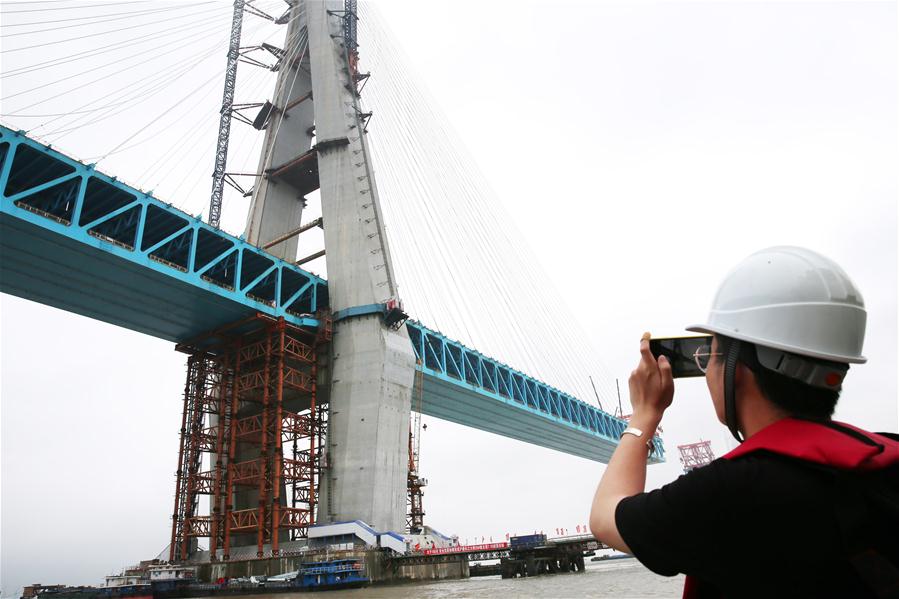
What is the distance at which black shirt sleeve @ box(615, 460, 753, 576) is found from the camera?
131cm

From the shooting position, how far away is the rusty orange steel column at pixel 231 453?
33281mm

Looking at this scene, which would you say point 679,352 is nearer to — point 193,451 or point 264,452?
point 264,452

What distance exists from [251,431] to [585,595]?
22324 millimetres

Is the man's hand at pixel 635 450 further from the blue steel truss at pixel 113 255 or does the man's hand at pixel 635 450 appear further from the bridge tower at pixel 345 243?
the bridge tower at pixel 345 243

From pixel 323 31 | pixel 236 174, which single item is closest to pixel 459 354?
pixel 236 174

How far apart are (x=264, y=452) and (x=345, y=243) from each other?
1390 cm

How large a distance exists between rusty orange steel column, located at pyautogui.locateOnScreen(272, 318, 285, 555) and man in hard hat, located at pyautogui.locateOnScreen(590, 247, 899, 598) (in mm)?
34051

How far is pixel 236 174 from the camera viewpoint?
48531mm

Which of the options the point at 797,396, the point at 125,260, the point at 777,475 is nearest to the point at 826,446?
the point at 777,475

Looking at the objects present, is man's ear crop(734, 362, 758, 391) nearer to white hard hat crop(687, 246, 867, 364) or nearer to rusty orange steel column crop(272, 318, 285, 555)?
white hard hat crop(687, 246, 867, 364)

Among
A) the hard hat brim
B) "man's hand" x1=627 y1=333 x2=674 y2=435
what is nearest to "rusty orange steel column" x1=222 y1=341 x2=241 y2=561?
"man's hand" x1=627 y1=333 x2=674 y2=435

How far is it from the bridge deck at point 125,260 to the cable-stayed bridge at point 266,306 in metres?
0.10

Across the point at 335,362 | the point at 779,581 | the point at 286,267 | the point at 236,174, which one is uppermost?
the point at 236,174

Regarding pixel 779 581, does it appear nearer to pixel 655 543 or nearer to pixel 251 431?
pixel 655 543
